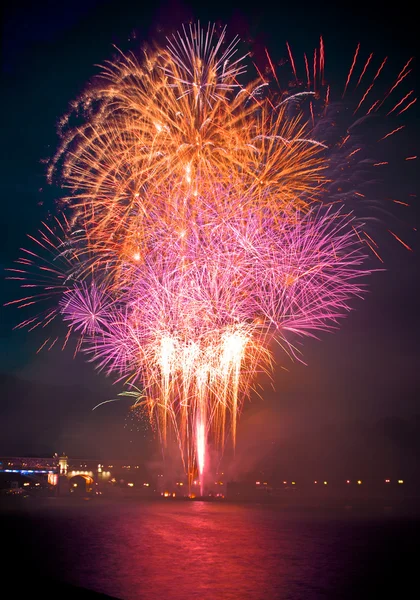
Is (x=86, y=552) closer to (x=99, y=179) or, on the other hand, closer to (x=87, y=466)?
(x=99, y=179)

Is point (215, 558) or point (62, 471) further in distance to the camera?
point (62, 471)

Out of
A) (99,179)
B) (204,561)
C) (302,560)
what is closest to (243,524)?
(302,560)

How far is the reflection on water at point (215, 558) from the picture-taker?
64.7ft

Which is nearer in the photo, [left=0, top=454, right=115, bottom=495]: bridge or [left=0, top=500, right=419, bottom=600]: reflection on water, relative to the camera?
[left=0, top=500, right=419, bottom=600]: reflection on water

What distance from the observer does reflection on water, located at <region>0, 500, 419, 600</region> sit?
19734 millimetres

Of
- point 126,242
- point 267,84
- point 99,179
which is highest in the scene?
point 267,84

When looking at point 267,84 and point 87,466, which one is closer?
point 267,84

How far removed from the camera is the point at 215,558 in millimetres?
25875

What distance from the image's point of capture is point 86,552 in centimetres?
2802

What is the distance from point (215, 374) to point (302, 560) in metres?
10.6

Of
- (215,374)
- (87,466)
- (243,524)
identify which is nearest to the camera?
(215,374)

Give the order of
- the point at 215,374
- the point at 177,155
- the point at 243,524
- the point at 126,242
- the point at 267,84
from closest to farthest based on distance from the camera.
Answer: the point at 267,84 < the point at 177,155 < the point at 126,242 < the point at 215,374 < the point at 243,524

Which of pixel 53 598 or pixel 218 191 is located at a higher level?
pixel 218 191

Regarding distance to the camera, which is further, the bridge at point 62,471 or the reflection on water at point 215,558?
the bridge at point 62,471
